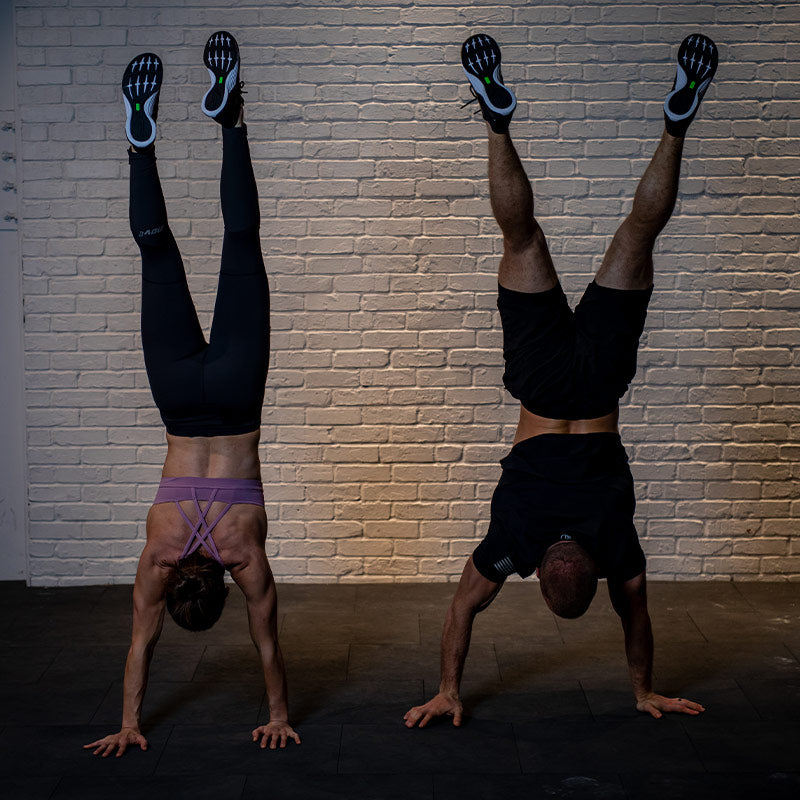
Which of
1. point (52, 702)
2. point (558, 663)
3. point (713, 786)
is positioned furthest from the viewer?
point (558, 663)

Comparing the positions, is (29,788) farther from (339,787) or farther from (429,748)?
(429,748)

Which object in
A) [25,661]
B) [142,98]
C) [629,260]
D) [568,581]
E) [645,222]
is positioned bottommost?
[25,661]

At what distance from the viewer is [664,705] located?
140 inches

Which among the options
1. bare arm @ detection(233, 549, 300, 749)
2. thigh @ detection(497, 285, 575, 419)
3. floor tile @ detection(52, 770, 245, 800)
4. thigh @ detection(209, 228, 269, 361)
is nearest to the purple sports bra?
bare arm @ detection(233, 549, 300, 749)

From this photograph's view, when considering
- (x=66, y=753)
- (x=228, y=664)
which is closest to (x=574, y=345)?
(x=228, y=664)

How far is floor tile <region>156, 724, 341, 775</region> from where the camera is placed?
125 inches

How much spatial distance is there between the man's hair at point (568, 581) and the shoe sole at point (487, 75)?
1.37m

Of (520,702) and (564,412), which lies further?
(520,702)

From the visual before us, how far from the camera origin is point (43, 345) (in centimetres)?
479

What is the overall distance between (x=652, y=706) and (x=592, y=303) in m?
1.38

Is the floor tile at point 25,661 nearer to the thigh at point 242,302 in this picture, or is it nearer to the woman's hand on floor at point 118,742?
the woman's hand on floor at point 118,742

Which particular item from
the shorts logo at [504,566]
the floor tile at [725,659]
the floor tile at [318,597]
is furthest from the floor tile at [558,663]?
the floor tile at [318,597]

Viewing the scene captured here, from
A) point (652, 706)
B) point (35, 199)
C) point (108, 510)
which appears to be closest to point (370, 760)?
point (652, 706)

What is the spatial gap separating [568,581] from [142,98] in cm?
208
